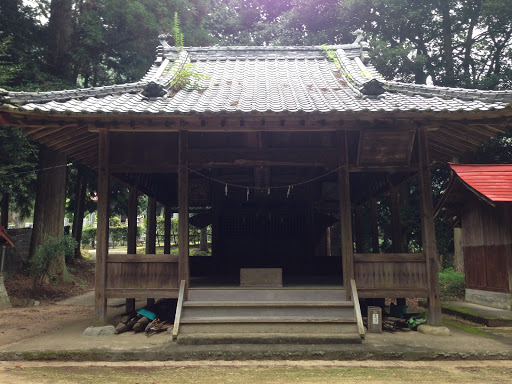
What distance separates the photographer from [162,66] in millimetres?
11258

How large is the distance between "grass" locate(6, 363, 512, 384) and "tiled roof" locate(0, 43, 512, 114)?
444 cm

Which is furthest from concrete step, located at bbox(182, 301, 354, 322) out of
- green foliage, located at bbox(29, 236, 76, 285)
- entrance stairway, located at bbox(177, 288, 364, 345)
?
green foliage, located at bbox(29, 236, 76, 285)

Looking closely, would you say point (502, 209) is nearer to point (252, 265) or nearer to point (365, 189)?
point (365, 189)

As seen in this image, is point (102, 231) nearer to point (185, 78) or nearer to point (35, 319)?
point (185, 78)

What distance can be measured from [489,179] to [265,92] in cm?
726

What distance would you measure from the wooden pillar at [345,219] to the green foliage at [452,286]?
8684mm

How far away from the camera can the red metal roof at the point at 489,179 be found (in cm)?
1062

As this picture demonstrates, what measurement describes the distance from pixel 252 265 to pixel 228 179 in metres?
3.28

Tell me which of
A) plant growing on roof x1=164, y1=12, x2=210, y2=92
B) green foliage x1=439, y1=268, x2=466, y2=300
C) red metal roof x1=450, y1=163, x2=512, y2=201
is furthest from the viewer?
green foliage x1=439, y1=268, x2=466, y2=300

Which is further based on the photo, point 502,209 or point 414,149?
point 502,209

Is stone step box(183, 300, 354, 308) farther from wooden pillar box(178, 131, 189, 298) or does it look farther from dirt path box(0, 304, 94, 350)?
dirt path box(0, 304, 94, 350)

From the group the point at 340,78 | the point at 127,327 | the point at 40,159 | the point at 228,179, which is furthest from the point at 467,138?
the point at 40,159

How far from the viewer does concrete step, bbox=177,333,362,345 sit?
7.13m

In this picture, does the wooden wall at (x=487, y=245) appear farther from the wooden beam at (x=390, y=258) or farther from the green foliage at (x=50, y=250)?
the green foliage at (x=50, y=250)
